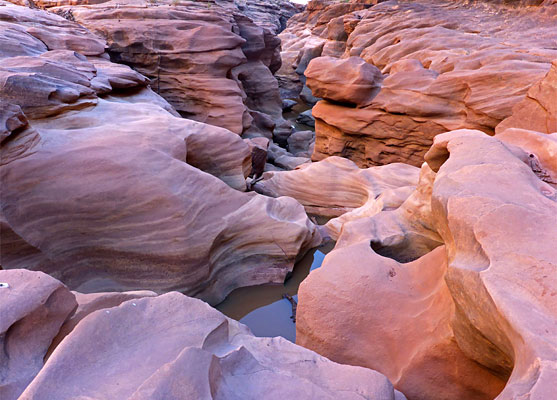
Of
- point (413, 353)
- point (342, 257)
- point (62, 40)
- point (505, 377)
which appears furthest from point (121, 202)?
point (62, 40)

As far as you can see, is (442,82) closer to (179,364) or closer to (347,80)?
(347,80)

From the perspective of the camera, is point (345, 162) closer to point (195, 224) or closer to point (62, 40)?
point (195, 224)

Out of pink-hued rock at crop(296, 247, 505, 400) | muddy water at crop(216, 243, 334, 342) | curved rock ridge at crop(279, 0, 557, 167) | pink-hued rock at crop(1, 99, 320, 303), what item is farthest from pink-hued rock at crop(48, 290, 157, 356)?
curved rock ridge at crop(279, 0, 557, 167)

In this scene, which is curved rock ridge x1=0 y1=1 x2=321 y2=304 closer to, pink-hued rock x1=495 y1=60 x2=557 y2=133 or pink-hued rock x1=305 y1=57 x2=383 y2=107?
pink-hued rock x1=495 y1=60 x2=557 y2=133

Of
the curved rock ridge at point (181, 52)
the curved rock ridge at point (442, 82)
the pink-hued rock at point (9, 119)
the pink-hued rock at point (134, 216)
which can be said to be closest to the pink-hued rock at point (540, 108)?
the curved rock ridge at point (442, 82)

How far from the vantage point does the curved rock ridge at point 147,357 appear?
1479 millimetres

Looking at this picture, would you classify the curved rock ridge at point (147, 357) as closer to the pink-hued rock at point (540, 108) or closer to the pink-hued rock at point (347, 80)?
the pink-hued rock at point (540, 108)

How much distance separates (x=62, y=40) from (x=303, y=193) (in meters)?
5.38

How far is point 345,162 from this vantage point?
688 cm

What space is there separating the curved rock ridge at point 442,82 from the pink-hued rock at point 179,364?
5262 mm

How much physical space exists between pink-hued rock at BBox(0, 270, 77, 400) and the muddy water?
2.27 metres

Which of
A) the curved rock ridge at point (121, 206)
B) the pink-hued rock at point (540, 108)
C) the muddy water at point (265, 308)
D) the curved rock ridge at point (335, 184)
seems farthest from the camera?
the curved rock ridge at point (335, 184)

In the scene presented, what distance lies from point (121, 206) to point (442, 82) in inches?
260

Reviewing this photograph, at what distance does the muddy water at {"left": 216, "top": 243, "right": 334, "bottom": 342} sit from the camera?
3951 millimetres
